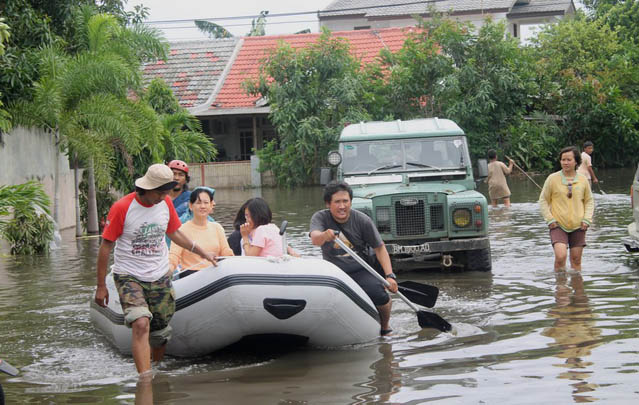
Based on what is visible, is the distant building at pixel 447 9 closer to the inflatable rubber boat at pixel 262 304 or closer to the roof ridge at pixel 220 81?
the roof ridge at pixel 220 81

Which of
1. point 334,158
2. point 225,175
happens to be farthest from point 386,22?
point 334,158

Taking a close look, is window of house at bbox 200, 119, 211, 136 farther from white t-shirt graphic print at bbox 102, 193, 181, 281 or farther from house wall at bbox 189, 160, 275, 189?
white t-shirt graphic print at bbox 102, 193, 181, 281

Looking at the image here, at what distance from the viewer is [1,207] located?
1186 cm

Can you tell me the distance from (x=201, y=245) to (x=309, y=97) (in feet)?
88.6

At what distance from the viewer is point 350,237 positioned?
350 inches

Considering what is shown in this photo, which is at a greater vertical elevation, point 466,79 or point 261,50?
point 261,50

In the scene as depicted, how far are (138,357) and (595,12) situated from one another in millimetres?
50906

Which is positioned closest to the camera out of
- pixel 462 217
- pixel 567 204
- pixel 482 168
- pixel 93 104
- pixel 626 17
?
pixel 567 204

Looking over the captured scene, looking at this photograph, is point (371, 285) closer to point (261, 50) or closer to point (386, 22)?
point (261, 50)

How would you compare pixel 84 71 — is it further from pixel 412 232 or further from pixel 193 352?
pixel 193 352

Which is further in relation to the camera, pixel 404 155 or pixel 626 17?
pixel 626 17

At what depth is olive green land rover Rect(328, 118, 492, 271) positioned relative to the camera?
12703 mm

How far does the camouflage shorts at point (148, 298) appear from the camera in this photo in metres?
7.39

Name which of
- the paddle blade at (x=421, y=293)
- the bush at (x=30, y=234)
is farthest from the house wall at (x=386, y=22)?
the paddle blade at (x=421, y=293)
